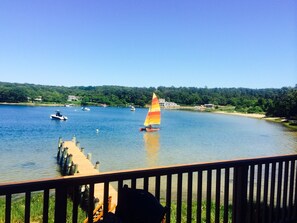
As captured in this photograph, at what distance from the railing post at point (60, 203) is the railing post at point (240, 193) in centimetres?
173

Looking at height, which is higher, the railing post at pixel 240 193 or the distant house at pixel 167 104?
the railing post at pixel 240 193

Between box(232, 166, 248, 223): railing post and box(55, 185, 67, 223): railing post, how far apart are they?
67.9 inches

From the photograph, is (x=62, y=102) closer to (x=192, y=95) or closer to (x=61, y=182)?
(x=192, y=95)

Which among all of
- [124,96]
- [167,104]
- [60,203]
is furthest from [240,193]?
[167,104]

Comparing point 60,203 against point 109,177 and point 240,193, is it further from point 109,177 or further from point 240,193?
point 240,193

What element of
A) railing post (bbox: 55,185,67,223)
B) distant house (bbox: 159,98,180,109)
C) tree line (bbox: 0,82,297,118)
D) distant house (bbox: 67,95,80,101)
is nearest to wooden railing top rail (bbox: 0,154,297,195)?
railing post (bbox: 55,185,67,223)

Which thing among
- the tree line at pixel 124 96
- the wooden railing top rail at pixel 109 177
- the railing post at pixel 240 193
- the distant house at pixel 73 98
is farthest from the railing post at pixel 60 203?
the distant house at pixel 73 98

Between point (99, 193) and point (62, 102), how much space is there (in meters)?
121

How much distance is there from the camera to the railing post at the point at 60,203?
90.6 inches

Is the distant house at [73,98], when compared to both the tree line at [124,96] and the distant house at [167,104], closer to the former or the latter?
the tree line at [124,96]

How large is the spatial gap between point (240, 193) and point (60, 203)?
1.86 meters

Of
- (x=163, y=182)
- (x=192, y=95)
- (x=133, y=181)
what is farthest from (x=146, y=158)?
(x=192, y=95)

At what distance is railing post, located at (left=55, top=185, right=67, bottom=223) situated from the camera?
7.55 ft

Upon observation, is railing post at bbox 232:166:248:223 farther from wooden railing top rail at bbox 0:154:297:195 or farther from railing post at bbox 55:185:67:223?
railing post at bbox 55:185:67:223
